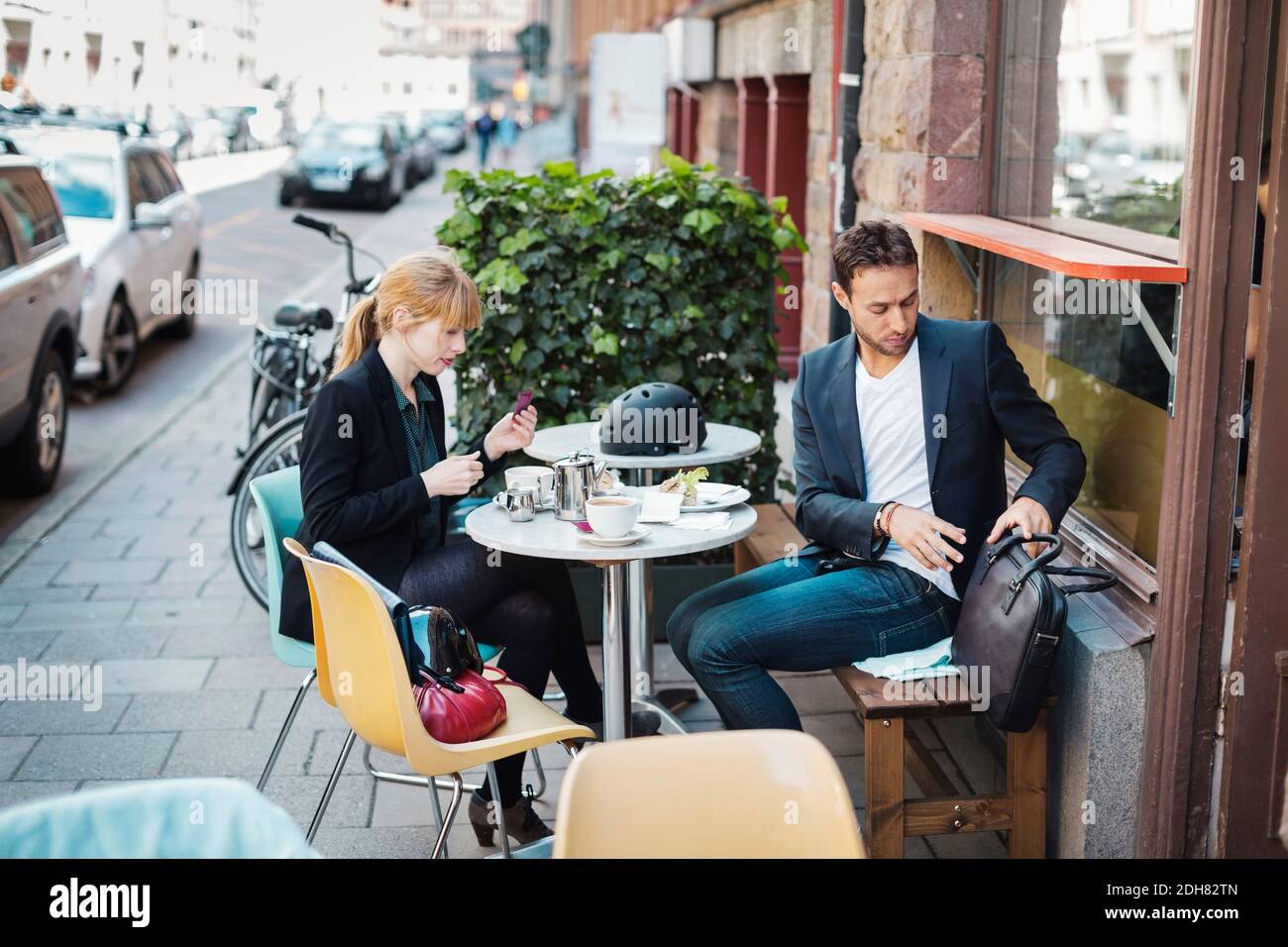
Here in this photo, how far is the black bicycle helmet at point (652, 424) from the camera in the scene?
15.2 feet

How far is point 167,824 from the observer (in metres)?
2.05

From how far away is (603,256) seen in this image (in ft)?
18.7

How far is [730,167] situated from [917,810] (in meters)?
10.7

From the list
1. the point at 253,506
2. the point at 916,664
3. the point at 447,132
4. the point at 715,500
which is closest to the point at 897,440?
the point at 715,500

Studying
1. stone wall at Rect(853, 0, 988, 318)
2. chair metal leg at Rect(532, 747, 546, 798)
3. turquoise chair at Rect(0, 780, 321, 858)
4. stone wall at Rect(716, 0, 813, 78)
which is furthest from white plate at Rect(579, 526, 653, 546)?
stone wall at Rect(716, 0, 813, 78)

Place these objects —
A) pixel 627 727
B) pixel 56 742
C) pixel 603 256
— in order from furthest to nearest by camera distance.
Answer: pixel 603 256 → pixel 56 742 → pixel 627 727

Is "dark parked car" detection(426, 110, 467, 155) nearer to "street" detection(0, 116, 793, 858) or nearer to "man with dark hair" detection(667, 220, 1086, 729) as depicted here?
"street" detection(0, 116, 793, 858)

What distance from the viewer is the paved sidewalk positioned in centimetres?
443

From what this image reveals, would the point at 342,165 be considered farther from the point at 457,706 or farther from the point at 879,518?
the point at 457,706

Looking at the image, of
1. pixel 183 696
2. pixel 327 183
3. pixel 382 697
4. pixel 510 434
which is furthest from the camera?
pixel 327 183

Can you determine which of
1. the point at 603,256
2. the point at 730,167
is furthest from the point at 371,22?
the point at 603,256

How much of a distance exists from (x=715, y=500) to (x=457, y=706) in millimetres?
1043

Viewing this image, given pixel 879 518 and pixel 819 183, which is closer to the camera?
pixel 879 518
